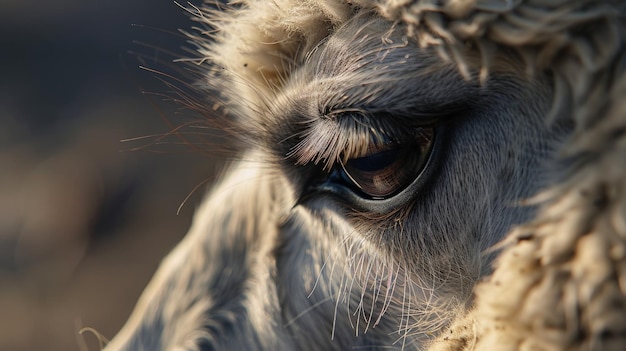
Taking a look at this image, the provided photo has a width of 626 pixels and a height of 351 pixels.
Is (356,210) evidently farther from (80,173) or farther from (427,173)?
(80,173)

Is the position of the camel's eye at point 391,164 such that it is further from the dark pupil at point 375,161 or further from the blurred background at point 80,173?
the blurred background at point 80,173

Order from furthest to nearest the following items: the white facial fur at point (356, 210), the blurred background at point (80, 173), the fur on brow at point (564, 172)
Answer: the blurred background at point (80, 173) < the white facial fur at point (356, 210) < the fur on brow at point (564, 172)

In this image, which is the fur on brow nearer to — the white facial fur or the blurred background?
the white facial fur

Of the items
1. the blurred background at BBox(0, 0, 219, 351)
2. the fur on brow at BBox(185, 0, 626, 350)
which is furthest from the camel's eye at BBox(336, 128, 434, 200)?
the blurred background at BBox(0, 0, 219, 351)

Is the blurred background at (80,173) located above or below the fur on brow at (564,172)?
above

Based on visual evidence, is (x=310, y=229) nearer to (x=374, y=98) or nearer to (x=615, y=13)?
(x=374, y=98)

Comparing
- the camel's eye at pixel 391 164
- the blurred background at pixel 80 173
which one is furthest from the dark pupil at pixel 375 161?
the blurred background at pixel 80 173

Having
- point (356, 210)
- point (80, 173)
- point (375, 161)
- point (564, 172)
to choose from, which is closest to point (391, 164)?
point (375, 161)
